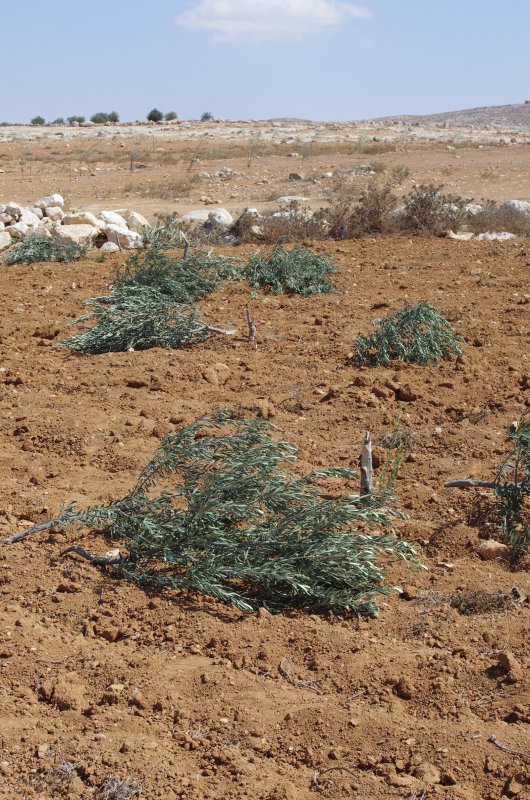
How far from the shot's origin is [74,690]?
10.8 ft

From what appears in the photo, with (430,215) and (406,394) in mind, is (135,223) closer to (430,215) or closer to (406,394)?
(430,215)

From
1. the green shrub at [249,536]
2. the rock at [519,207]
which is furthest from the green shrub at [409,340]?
the rock at [519,207]

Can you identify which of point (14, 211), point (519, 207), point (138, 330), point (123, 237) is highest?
point (519, 207)

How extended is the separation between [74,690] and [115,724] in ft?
0.77

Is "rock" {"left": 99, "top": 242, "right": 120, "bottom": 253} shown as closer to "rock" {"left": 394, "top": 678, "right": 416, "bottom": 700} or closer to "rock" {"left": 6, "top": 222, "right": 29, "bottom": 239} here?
"rock" {"left": 6, "top": 222, "right": 29, "bottom": 239}

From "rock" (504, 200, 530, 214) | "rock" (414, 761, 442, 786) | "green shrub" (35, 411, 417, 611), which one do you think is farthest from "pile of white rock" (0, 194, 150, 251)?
"rock" (414, 761, 442, 786)

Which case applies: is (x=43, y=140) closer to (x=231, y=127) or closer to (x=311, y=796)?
(x=231, y=127)

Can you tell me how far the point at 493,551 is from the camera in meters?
4.43

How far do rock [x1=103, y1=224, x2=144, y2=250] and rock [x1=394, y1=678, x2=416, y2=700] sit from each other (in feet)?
30.0

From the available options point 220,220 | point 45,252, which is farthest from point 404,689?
point 220,220

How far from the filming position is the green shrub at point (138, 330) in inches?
305

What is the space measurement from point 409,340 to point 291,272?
2.42 m

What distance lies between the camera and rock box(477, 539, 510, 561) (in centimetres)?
443

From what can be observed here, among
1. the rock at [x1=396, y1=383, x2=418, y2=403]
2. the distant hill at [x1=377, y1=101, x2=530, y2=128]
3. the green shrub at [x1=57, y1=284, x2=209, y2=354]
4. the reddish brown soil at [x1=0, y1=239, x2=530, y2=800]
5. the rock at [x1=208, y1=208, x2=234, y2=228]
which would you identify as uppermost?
the distant hill at [x1=377, y1=101, x2=530, y2=128]
